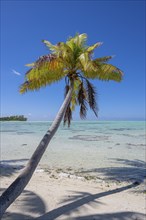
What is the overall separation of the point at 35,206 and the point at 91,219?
1744mm

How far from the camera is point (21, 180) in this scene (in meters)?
6.36

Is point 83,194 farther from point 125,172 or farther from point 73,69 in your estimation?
point 125,172

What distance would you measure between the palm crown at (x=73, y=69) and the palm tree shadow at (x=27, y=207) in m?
4.06

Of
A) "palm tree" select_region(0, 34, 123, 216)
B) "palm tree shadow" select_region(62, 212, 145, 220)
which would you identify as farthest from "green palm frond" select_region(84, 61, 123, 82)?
"palm tree shadow" select_region(62, 212, 145, 220)

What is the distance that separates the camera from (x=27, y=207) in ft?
24.1

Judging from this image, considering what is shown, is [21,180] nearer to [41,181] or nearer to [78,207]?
[78,207]

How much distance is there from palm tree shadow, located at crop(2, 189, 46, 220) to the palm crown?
13.3 ft

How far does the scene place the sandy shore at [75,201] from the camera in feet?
23.0

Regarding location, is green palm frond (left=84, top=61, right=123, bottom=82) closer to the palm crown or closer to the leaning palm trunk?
the palm crown

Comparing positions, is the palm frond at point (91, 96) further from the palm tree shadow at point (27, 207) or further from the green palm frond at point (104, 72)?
the palm tree shadow at point (27, 207)

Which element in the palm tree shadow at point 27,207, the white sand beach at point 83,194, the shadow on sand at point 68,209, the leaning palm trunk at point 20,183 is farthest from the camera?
the white sand beach at point 83,194

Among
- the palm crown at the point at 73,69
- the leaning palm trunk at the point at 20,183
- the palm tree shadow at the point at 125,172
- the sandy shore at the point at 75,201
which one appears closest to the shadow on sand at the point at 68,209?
the sandy shore at the point at 75,201

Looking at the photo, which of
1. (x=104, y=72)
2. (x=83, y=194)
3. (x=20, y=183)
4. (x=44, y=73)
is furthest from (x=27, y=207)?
(x=104, y=72)

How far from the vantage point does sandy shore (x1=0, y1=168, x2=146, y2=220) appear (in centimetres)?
701
